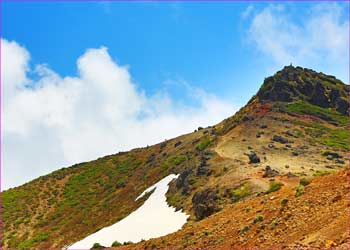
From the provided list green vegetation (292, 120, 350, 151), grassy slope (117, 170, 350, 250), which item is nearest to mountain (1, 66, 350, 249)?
grassy slope (117, 170, 350, 250)

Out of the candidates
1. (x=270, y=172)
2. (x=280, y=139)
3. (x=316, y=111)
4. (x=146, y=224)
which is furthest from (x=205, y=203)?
(x=316, y=111)

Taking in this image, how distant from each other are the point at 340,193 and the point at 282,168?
27034mm

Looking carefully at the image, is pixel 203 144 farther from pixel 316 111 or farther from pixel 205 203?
pixel 205 203

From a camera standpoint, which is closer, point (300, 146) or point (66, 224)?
point (300, 146)

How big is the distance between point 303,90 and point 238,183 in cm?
5157

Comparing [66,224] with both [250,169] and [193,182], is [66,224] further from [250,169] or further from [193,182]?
[250,169]

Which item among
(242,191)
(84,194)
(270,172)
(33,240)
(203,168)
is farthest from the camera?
(84,194)

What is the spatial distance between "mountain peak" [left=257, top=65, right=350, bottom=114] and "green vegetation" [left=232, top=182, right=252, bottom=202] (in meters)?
47.7

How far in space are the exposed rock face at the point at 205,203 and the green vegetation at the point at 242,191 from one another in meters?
1.77

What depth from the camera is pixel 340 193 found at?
22906 millimetres

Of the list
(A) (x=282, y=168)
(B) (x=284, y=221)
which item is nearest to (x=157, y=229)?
(A) (x=282, y=168)

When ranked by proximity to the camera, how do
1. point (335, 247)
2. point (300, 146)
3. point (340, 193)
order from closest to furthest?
point (335, 247)
point (340, 193)
point (300, 146)

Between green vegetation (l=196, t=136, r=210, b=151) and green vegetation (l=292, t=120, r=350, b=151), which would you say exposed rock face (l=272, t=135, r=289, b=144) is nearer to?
green vegetation (l=292, t=120, r=350, b=151)

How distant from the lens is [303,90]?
299 feet
